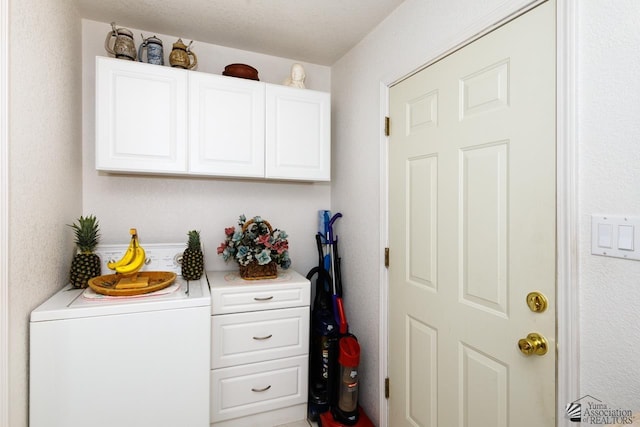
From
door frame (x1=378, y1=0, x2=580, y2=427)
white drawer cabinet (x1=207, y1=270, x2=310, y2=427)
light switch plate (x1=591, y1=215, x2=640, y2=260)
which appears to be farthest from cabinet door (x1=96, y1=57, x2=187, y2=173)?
light switch plate (x1=591, y1=215, x2=640, y2=260)

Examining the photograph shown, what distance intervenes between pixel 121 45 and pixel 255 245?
4.52 ft

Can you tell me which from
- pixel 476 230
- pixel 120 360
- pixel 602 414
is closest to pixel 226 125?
pixel 120 360

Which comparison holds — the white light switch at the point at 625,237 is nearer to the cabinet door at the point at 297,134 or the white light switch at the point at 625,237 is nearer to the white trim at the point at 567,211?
the white trim at the point at 567,211

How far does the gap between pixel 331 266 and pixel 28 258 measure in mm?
1666

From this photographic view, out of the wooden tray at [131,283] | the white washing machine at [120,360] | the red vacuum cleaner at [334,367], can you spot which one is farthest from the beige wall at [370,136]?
the wooden tray at [131,283]

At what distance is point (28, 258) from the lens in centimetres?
125

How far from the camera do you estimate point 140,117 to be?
173cm

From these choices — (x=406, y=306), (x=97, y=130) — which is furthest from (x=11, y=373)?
(x=406, y=306)

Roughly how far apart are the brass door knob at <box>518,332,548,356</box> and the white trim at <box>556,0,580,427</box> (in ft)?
0.14

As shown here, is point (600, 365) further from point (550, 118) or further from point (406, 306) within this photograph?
point (406, 306)

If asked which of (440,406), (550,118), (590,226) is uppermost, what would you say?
(550,118)

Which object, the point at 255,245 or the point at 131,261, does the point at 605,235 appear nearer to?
the point at 255,245

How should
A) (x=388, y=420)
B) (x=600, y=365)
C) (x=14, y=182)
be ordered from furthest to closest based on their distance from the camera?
(x=388, y=420)
(x=14, y=182)
(x=600, y=365)

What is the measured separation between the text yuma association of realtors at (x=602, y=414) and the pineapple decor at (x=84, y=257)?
2.19 meters
